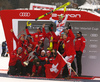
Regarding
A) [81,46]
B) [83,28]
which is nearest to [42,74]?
[81,46]

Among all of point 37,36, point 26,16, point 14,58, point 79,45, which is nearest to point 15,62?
point 14,58

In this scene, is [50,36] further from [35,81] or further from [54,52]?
[35,81]

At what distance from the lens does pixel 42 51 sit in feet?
28.7

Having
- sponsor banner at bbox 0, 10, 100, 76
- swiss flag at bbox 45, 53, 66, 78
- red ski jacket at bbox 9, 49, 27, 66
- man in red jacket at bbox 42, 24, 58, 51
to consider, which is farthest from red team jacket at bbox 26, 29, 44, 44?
swiss flag at bbox 45, 53, 66, 78

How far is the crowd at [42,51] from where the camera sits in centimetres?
855

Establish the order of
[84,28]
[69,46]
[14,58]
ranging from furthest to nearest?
[84,28] < [14,58] < [69,46]

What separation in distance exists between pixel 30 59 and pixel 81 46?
5.65 feet

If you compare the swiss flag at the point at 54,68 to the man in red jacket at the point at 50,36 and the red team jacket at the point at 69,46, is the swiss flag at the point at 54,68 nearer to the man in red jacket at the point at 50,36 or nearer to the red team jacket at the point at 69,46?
the red team jacket at the point at 69,46

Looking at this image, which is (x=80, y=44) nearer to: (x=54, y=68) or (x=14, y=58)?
(x=54, y=68)

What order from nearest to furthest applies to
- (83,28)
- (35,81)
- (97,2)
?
(35,81) → (83,28) → (97,2)

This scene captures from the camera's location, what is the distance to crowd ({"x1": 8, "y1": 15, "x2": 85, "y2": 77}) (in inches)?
337

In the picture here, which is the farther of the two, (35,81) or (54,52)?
(54,52)

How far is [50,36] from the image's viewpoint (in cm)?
904

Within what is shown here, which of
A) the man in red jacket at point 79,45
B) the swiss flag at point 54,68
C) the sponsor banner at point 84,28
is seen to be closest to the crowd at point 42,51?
the man in red jacket at point 79,45
